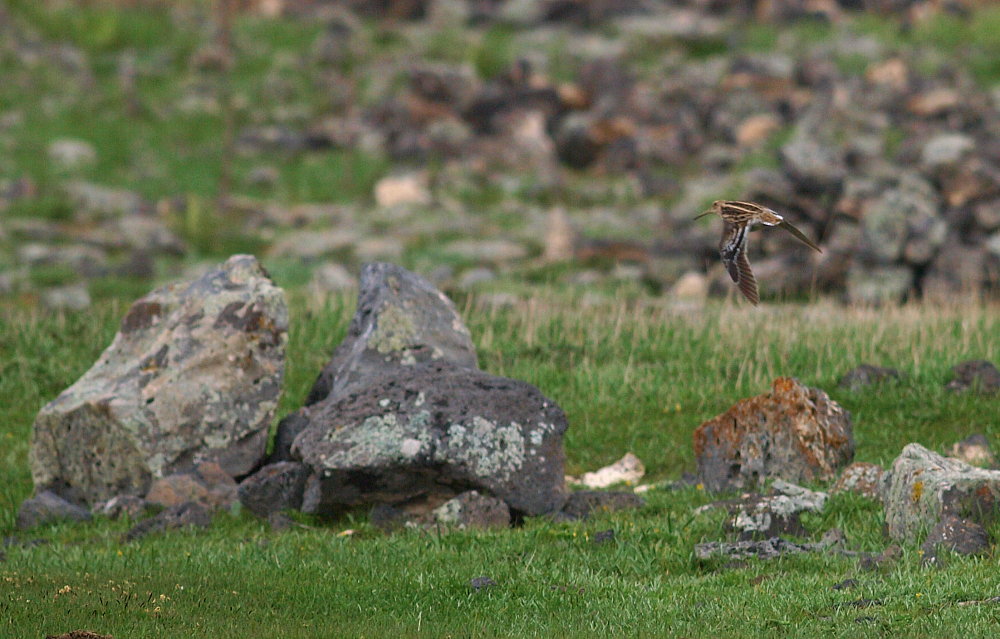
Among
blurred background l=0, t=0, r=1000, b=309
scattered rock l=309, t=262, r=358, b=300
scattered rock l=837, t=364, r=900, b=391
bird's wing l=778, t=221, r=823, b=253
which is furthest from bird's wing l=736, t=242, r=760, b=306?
scattered rock l=309, t=262, r=358, b=300

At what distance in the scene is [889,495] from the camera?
1150cm

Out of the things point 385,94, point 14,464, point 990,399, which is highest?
point 385,94

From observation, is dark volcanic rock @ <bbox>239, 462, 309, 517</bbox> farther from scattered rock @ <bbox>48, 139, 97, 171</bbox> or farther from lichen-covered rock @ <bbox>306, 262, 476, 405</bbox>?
scattered rock @ <bbox>48, 139, 97, 171</bbox>

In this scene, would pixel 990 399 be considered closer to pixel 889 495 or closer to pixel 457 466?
pixel 889 495

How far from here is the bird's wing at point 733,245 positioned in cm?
988

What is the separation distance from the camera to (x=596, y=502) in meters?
12.8

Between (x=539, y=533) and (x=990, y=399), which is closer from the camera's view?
(x=539, y=533)

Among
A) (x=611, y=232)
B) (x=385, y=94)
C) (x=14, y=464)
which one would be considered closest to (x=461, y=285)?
(x=611, y=232)

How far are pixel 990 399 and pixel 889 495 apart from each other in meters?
4.87

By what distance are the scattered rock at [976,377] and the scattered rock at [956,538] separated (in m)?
5.73

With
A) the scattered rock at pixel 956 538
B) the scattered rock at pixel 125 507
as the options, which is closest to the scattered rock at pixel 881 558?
the scattered rock at pixel 956 538

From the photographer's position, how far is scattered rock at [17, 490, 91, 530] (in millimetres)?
13312

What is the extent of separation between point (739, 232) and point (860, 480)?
3.76 metres

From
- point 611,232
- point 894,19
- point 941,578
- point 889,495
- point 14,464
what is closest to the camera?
point 941,578
